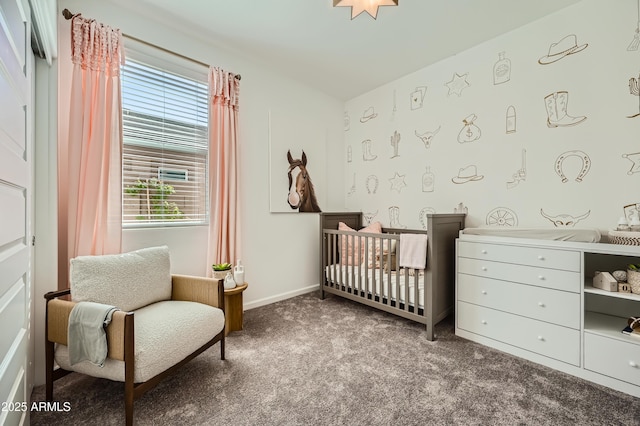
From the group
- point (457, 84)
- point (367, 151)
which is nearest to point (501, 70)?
point (457, 84)

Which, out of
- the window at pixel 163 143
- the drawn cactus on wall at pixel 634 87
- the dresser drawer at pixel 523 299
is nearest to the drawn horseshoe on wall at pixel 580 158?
the drawn cactus on wall at pixel 634 87

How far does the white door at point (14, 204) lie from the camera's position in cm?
87

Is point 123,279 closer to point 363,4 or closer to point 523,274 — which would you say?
point 363,4

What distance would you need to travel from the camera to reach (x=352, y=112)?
362cm

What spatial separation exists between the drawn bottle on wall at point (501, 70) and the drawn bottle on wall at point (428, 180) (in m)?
0.96

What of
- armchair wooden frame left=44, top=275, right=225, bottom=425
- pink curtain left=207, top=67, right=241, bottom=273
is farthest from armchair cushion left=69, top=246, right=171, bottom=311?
pink curtain left=207, top=67, right=241, bottom=273

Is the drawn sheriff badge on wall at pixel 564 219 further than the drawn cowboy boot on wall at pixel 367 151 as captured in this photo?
No

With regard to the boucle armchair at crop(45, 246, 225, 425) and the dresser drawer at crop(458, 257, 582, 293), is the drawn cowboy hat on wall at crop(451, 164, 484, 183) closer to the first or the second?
the dresser drawer at crop(458, 257, 582, 293)

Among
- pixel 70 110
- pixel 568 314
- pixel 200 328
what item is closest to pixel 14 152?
pixel 70 110

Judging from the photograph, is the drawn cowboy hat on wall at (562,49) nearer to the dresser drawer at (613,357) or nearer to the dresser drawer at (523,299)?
the dresser drawer at (523,299)

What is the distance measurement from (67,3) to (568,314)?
388 centimetres

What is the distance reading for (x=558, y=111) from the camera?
6.77 feet

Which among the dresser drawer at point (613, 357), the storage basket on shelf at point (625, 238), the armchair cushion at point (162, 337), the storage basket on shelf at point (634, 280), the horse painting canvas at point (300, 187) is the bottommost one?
the dresser drawer at point (613, 357)

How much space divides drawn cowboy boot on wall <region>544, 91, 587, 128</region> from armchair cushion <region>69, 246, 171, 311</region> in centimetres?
309
